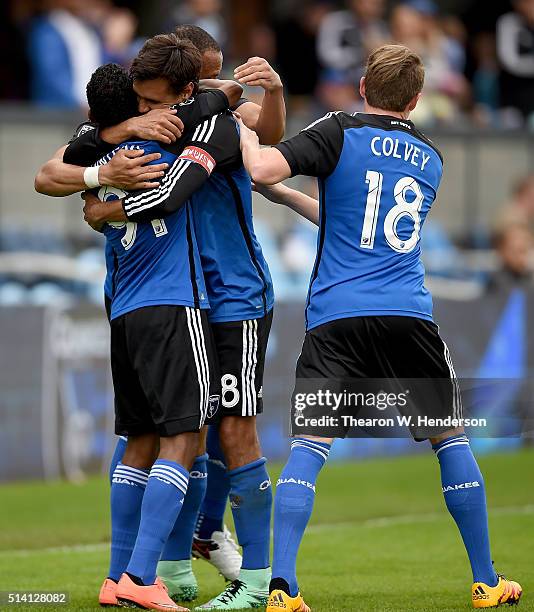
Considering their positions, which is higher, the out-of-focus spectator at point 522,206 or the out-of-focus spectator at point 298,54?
the out-of-focus spectator at point 298,54

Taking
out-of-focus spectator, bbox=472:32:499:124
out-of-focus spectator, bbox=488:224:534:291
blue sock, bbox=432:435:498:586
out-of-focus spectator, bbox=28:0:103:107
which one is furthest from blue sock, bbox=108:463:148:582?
out-of-focus spectator, bbox=472:32:499:124

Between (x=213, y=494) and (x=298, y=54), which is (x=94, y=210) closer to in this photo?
(x=213, y=494)

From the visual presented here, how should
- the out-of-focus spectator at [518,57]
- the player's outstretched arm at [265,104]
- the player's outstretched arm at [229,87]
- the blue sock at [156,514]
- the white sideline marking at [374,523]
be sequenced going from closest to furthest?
the blue sock at [156,514] → the player's outstretched arm at [265,104] → the player's outstretched arm at [229,87] → the white sideline marking at [374,523] → the out-of-focus spectator at [518,57]

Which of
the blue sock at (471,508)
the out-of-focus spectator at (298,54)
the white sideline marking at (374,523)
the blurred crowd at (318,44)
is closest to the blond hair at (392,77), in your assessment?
the blue sock at (471,508)

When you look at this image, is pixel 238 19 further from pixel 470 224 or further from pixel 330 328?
pixel 330 328

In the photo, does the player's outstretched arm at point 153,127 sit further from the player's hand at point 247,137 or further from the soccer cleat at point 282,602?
the soccer cleat at point 282,602

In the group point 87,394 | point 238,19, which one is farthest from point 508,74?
point 87,394

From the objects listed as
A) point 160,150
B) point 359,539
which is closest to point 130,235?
point 160,150

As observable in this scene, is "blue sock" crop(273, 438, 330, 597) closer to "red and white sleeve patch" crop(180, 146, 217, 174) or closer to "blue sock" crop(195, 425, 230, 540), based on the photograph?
"blue sock" crop(195, 425, 230, 540)

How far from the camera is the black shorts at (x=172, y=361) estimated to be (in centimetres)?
516

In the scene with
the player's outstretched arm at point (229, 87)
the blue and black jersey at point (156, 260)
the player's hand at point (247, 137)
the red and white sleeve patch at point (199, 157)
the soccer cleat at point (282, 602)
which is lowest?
the soccer cleat at point (282, 602)

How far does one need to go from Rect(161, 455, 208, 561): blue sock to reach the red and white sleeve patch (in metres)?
1.33

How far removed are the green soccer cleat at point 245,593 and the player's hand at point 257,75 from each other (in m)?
2.04

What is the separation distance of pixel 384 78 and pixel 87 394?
5.84 m
